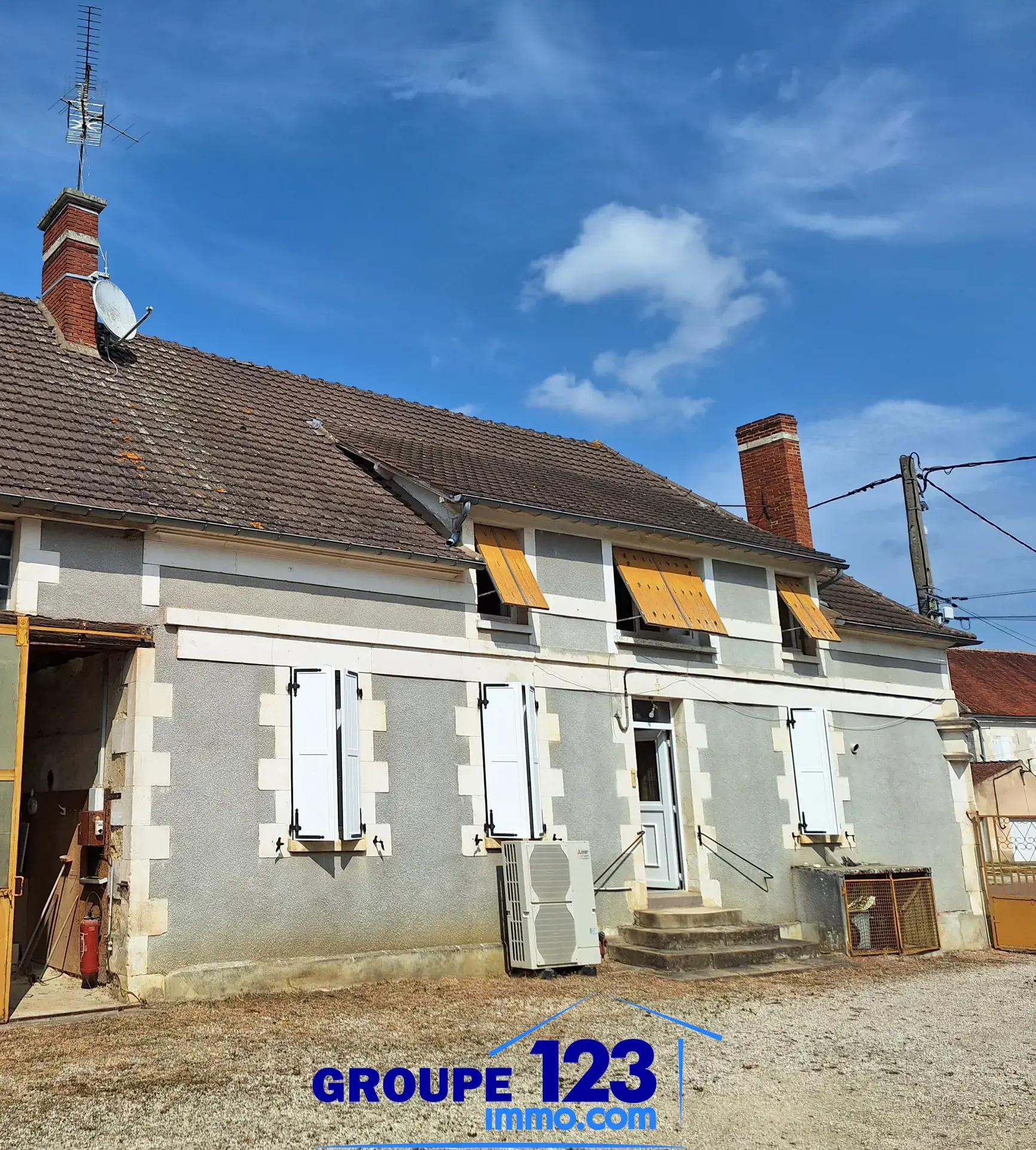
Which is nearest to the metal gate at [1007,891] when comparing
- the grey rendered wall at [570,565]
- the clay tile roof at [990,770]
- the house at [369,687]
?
the house at [369,687]

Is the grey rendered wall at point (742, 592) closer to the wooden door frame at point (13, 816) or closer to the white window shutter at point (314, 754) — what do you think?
the white window shutter at point (314, 754)

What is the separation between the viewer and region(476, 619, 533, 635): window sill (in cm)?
1163

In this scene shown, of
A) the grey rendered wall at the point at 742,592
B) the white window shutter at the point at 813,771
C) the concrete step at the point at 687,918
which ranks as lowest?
the concrete step at the point at 687,918

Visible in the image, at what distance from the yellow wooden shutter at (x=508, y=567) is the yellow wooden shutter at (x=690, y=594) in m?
1.99

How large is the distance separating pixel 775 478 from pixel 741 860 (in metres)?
6.53

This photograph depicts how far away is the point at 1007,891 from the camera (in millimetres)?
14664

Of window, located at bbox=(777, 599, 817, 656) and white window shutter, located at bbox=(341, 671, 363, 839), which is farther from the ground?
window, located at bbox=(777, 599, 817, 656)

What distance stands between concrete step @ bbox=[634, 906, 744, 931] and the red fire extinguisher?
18.3ft

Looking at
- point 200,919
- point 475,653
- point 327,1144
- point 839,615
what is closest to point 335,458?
point 475,653

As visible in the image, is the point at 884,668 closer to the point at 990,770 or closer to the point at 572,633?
the point at 990,770

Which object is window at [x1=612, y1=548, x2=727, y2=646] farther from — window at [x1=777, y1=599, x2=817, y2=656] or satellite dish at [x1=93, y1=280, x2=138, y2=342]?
satellite dish at [x1=93, y1=280, x2=138, y2=342]

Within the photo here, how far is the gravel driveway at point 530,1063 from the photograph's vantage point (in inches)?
227

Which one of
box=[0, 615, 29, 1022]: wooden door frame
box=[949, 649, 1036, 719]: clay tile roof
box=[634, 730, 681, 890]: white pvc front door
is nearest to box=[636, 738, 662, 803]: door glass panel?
box=[634, 730, 681, 890]: white pvc front door

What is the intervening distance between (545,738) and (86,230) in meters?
7.76
